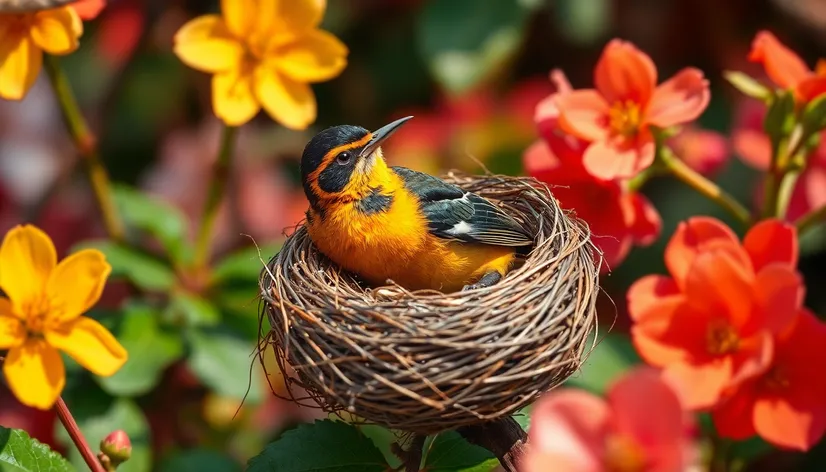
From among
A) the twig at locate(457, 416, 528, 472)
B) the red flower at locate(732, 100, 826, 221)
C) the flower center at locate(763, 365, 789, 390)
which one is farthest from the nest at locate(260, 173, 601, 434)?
the red flower at locate(732, 100, 826, 221)

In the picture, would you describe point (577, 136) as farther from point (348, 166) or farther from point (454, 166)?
point (454, 166)

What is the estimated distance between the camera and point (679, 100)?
230 centimetres

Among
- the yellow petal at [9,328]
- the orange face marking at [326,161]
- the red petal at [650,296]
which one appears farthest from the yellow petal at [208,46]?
the red petal at [650,296]

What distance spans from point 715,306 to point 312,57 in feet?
4.12

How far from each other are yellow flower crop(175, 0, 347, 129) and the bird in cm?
15

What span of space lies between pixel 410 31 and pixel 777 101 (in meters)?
2.60

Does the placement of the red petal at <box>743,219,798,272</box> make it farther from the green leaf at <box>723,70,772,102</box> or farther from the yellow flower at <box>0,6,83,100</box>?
the yellow flower at <box>0,6,83,100</box>

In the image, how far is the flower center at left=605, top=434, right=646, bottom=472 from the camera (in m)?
1.43

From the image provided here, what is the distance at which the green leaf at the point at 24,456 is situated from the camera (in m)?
1.97

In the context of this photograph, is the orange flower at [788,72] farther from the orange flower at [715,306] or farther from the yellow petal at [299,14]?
the yellow petal at [299,14]

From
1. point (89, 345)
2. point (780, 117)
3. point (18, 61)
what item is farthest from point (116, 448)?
point (780, 117)

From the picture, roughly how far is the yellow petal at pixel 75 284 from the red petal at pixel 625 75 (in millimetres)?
1245

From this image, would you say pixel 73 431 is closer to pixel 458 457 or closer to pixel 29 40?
pixel 458 457

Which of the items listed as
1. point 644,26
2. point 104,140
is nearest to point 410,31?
point 644,26
